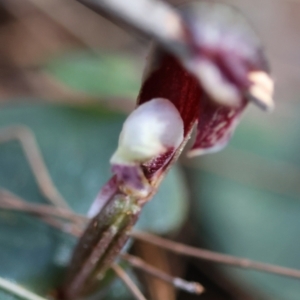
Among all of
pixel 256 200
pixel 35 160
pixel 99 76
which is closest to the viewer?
pixel 35 160

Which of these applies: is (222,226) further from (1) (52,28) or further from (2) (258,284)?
(1) (52,28)

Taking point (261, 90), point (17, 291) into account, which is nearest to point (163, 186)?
point (17, 291)

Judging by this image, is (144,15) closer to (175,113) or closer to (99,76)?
(175,113)

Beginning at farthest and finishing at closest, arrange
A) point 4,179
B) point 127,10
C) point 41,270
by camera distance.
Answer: point 4,179 → point 41,270 → point 127,10

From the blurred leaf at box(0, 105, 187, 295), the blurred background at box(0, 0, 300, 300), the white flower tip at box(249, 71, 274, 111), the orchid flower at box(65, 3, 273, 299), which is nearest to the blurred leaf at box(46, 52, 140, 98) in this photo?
the blurred background at box(0, 0, 300, 300)

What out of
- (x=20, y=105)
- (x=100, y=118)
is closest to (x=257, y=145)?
(x=100, y=118)

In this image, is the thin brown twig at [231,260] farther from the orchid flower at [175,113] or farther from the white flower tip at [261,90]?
the white flower tip at [261,90]

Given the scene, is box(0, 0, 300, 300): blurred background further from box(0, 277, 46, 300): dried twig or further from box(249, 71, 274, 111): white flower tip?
box(249, 71, 274, 111): white flower tip
